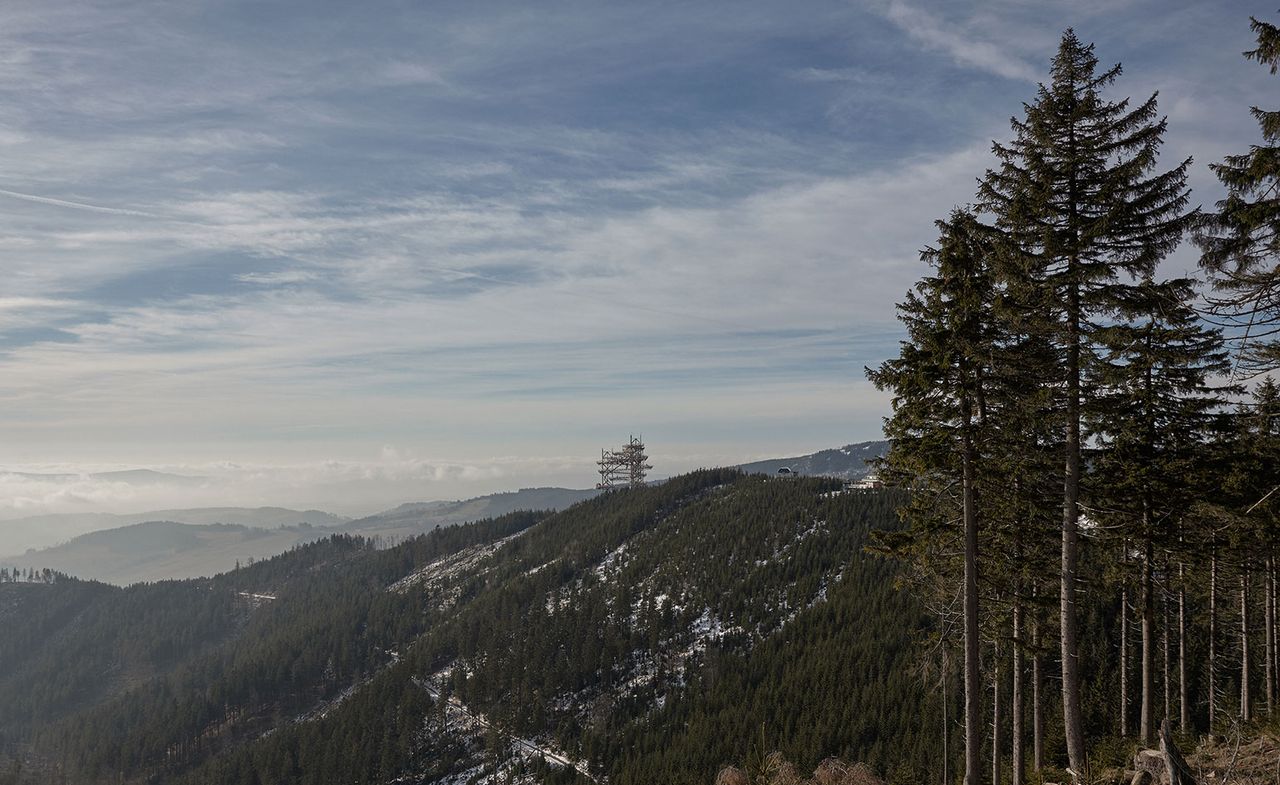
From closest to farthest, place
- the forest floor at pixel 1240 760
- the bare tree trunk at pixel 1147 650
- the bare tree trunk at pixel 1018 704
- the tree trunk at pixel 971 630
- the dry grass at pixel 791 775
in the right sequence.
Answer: the forest floor at pixel 1240 760, the dry grass at pixel 791 775, the tree trunk at pixel 971 630, the bare tree trunk at pixel 1018 704, the bare tree trunk at pixel 1147 650

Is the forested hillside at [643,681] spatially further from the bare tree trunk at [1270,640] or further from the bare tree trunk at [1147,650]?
the bare tree trunk at [1147,650]

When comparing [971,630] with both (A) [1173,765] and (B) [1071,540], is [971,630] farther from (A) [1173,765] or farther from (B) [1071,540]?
(A) [1173,765]

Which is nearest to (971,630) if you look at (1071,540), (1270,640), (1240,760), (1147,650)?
(1071,540)

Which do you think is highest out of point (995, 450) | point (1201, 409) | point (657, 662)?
point (1201, 409)

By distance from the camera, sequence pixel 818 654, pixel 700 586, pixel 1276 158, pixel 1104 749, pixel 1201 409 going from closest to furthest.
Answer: pixel 1276 158
pixel 1201 409
pixel 1104 749
pixel 818 654
pixel 700 586

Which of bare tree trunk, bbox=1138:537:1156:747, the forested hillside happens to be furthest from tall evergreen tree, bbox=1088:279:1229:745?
the forested hillside

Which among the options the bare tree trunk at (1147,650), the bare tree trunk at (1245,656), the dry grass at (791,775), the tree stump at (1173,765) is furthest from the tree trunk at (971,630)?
the bare tree trunk at (1245,656)

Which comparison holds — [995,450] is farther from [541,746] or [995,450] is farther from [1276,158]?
[541,746]

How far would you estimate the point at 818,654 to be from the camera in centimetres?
10181

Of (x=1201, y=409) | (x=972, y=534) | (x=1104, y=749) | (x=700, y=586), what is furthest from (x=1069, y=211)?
(x=700, y=586)

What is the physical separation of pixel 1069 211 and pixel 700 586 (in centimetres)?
14279

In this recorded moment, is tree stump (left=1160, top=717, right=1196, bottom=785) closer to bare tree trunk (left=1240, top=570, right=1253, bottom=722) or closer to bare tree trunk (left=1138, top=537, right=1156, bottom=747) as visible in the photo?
bare tree trunk (left=1138, top=537, right=1156, bottom=747)

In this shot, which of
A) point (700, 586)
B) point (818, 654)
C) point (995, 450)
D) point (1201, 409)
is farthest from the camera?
point (700, 586)

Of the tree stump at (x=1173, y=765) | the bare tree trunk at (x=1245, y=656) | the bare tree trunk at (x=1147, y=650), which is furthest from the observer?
the bare tree trunk at (x=1245, y=656)
